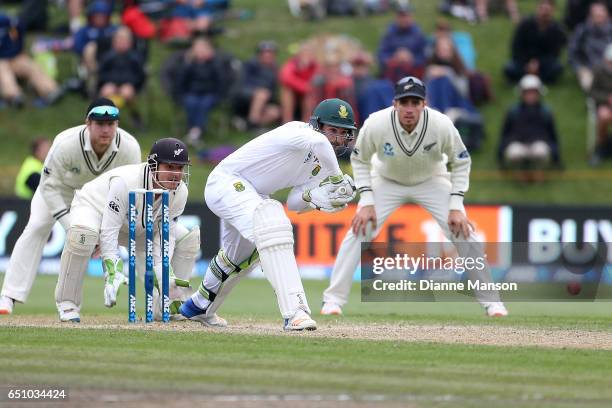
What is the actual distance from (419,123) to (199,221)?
22.1ft

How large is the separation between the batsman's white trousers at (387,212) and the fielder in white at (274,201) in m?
2.10

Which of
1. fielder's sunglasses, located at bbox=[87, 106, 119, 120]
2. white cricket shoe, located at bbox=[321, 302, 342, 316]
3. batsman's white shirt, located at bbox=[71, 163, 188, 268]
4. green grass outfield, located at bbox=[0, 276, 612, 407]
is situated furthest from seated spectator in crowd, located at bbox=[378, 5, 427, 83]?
batsman's white shirt, located at bbox=[71, 163, 188, 268]

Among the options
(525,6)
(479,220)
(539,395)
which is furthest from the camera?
(525,6)

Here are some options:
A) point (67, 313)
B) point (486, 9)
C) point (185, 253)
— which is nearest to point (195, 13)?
point (486, 9)

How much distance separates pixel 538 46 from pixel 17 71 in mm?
8901

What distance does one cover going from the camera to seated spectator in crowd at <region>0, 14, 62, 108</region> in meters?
22.2

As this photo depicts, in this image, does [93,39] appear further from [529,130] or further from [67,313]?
[67,313]

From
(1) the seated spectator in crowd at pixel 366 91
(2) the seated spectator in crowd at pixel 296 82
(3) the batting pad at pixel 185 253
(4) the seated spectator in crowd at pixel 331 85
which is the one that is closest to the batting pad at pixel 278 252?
(3) the batting pad at pixel 185 253

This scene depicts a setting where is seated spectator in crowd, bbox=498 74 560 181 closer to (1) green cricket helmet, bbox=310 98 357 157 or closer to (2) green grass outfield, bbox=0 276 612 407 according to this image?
(2) green grass outfield, bbox=0 276 612 407

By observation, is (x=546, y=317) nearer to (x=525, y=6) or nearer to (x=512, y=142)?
(x=512, y=142)

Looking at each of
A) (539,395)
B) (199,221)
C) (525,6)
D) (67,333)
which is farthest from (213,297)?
(525,6)

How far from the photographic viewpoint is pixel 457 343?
9977mm

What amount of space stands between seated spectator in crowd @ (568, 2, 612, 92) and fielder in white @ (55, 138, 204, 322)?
38.9 feet

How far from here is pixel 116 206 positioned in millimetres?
10953
